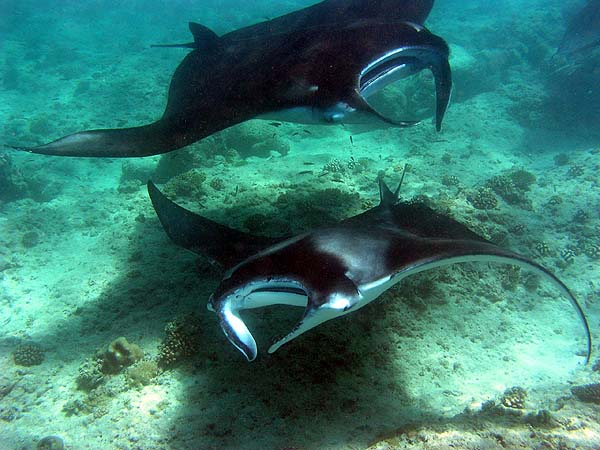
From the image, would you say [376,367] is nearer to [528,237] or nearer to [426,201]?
[426,201]

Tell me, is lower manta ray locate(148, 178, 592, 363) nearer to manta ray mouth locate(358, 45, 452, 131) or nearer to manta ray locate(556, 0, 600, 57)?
manta ray mouth locate(358, 45, 452, 131)

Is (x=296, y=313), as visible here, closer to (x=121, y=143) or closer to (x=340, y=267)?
(x=340, y=267)

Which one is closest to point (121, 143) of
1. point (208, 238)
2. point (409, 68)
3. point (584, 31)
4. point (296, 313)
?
point (208, 238)

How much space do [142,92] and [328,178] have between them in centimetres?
1359

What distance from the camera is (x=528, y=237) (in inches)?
241

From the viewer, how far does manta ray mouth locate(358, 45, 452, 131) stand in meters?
3.44

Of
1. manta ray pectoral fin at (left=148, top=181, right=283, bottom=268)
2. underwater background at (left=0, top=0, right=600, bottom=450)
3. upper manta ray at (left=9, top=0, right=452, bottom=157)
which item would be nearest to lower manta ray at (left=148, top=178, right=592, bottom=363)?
manta ray pectoral fin at (left=148, top=181, right=283, bottom=268)

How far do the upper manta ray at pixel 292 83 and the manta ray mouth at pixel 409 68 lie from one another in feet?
0.03

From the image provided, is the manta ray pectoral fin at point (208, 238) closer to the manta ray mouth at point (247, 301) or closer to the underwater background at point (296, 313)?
the manta ray mouth at point (247, 301)

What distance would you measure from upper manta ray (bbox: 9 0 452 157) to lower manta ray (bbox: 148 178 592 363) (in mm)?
1025

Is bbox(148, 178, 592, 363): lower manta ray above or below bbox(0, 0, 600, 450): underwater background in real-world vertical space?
above

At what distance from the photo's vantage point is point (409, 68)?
3814mm

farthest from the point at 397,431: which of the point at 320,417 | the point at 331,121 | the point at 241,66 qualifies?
the point at 241,66

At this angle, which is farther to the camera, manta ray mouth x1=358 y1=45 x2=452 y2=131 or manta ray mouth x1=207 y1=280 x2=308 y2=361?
manta ray mouth x1=358 y1=45 x2=452 y2=131
